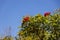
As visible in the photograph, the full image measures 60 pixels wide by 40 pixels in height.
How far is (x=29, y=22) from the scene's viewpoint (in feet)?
35.4

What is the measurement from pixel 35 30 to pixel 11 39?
2.08m

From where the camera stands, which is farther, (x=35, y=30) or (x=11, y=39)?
(x=11, y=39)

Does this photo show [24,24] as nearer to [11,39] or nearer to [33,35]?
[33,35]

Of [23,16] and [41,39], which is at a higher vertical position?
[23,16]

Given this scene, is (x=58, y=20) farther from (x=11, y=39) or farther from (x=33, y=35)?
(x=11, y=39)

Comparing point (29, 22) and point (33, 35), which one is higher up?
point (29, 22)

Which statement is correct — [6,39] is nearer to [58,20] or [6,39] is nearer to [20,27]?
[20,27]

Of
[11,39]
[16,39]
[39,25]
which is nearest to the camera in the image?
[39,25]

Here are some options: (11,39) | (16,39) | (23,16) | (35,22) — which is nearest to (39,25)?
(35,22)

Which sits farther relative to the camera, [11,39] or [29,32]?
[11,39]

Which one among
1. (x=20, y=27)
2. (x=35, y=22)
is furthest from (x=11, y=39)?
(x=35, y=22)

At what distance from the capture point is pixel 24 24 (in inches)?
429

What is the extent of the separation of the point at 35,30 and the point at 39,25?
382 millimetres

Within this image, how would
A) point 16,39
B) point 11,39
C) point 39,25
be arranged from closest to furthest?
point 39,25 < point 16,39 < point 11,39
